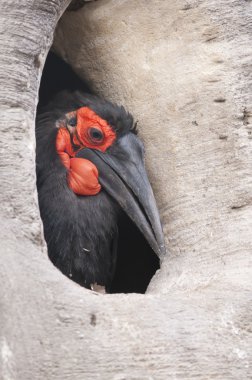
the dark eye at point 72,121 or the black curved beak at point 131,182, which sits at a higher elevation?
Answer: the dark eye at point 72,121

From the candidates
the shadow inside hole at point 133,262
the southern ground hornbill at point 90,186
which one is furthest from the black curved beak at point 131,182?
the shadow inside hole at point 133,262

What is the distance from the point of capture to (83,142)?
330 centimetres

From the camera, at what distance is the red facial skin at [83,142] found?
10.6ft

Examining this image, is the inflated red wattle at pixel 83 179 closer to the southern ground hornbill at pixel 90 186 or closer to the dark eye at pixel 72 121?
the southern ground hornbill at pixel 90 186

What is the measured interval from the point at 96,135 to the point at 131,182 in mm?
226

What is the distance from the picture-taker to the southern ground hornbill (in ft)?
10.3

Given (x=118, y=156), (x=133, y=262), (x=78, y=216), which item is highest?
(x=118, y=156)

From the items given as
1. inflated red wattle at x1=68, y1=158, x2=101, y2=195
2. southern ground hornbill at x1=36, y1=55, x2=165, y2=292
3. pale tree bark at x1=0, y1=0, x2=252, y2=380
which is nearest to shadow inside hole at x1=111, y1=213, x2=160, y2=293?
southern ground hornbill at x1=36, y1=55, x2=165, y2=292

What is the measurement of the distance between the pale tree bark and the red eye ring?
0.13m

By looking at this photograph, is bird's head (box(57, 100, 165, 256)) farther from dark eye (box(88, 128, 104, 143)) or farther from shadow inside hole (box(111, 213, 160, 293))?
shadow inside hole (box(111, 213, 160, 293))

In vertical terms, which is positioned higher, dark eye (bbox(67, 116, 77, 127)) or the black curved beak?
dark eye (bbox(67, 116, 77, 127))

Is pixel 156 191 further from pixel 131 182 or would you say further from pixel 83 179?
pixel 83 179

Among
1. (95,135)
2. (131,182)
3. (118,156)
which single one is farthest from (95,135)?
(131,182)

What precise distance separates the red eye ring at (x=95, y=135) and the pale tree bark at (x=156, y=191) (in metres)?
0.13
